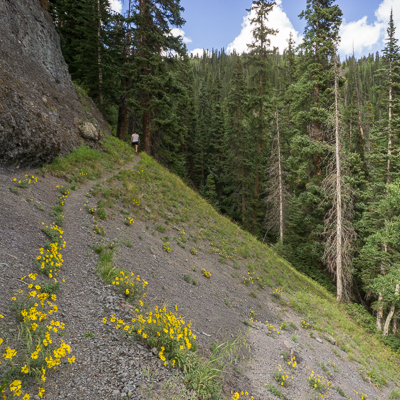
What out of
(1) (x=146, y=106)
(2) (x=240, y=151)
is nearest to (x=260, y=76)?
(2) (x=240, y=151)

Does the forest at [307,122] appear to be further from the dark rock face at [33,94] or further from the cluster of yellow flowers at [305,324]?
the cluster of yellow flowers at [305,324]

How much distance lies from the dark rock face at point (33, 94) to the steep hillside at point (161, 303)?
853 mm

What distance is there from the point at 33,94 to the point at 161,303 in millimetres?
10331

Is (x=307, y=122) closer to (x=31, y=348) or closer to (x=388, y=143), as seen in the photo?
(x=388, y=143)

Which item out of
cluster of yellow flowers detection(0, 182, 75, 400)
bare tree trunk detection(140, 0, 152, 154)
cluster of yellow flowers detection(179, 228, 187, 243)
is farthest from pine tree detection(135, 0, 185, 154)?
cluster of yellow flowers detection(0, 182, 75, 400)

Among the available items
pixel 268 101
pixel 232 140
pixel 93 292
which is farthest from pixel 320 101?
pixel 93 292

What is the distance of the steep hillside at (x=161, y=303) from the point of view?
352cm

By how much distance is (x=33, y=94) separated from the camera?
10.2 metres

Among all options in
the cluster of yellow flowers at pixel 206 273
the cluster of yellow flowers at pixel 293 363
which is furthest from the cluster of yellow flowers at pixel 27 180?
the cluster of yellow flowers at pixel 293 363

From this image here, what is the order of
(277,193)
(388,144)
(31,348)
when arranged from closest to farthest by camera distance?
(31,348) < (388,144) < (277,193)

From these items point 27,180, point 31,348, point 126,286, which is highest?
point 27,180

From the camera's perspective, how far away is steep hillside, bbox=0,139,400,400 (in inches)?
139

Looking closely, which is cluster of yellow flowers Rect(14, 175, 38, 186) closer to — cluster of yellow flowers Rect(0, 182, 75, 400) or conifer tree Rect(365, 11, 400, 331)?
cluster of yellow flowers Rect(0, 182, 75, 400)

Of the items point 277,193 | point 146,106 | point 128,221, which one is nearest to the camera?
point 128,221
